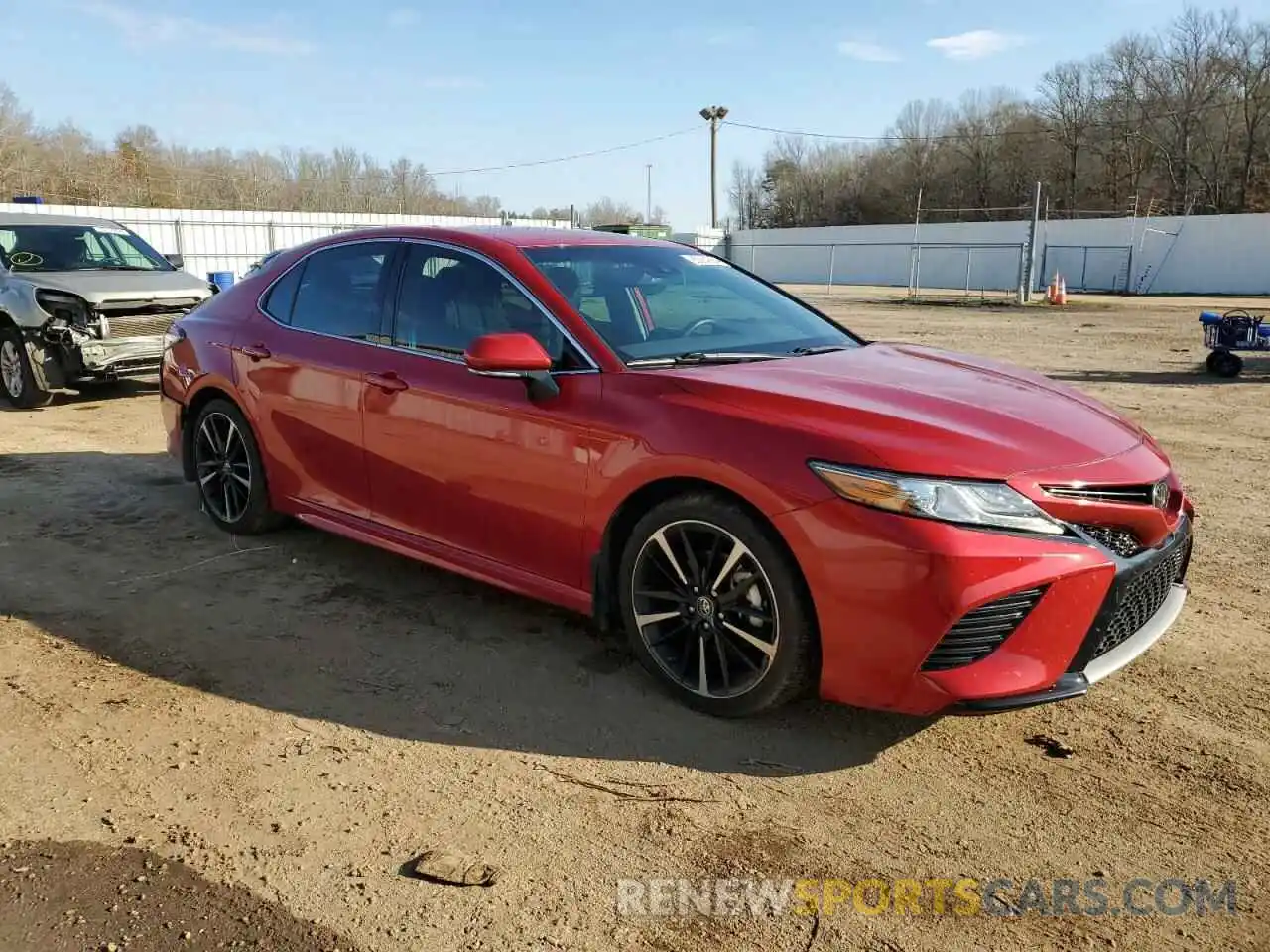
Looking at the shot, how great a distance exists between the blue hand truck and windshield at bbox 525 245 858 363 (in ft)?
34.4

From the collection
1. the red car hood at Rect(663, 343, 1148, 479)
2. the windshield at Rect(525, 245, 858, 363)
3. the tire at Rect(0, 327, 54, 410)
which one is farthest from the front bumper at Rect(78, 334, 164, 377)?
the red car hood at Rect(663, 343, 1148, 479)

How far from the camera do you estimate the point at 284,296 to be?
5086 mm

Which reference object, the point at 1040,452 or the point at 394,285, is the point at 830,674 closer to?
the point at 1040,452

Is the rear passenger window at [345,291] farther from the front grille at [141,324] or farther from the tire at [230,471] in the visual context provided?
the front grille at [141,324]

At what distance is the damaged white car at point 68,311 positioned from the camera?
9.40 metres

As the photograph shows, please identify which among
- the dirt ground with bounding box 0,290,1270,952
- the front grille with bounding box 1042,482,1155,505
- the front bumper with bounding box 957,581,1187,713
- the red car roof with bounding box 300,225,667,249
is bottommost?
the dirt ground with bounding box 0,290,1270,952

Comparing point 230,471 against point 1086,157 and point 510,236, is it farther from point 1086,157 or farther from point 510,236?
point 1086,157

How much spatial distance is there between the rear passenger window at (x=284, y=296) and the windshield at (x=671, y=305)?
1583 millimetres

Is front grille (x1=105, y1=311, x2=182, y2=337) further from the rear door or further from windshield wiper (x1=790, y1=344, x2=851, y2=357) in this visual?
windshield wiper (x1=790, y1=344, x2=851, y2=357)

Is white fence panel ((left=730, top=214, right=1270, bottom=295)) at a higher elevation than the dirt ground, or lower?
higher

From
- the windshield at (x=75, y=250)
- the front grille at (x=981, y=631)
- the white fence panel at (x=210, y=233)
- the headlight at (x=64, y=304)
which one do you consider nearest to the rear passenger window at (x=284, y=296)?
the front grille at (x=981, y=631)

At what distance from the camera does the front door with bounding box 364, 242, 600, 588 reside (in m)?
3.66

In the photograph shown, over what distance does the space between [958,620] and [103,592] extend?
388cm

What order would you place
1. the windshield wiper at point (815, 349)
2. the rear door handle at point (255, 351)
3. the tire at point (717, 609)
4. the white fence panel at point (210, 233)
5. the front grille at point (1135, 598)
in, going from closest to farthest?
the front grille at point (1135, 598), the tire at point (717, 609), the windshield wiper at point (815, 349), the rear door handle at point (255, 351), the white fence panel at point (210, 233)
